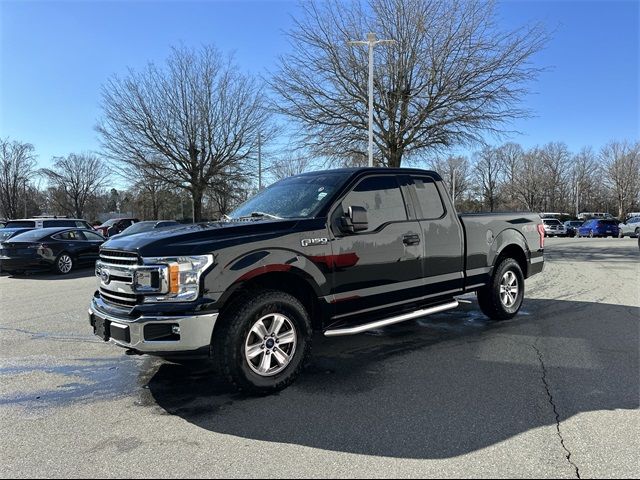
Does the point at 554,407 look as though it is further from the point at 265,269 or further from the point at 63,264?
the point at 63,264

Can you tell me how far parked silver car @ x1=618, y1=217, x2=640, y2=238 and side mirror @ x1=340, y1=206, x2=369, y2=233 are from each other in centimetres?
3925

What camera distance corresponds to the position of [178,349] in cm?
371

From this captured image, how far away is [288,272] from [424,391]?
1594 millimetres

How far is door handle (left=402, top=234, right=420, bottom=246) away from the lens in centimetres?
515

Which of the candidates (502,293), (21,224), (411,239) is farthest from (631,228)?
(21,224)

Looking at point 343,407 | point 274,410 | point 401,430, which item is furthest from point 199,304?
point 401,430

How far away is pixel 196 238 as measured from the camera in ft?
12.8

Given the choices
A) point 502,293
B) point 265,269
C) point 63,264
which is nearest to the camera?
point 265,269

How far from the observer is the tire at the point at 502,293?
6602 mm

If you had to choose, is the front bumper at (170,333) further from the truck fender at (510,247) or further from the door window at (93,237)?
the door window at (93,237)

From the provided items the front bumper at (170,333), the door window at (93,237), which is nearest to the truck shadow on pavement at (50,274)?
the door window at (93,237)

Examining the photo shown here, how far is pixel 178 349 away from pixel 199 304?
38 cm

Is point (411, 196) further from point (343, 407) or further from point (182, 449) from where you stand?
point (182, 449)

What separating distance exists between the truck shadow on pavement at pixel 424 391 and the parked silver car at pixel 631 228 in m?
36.6
